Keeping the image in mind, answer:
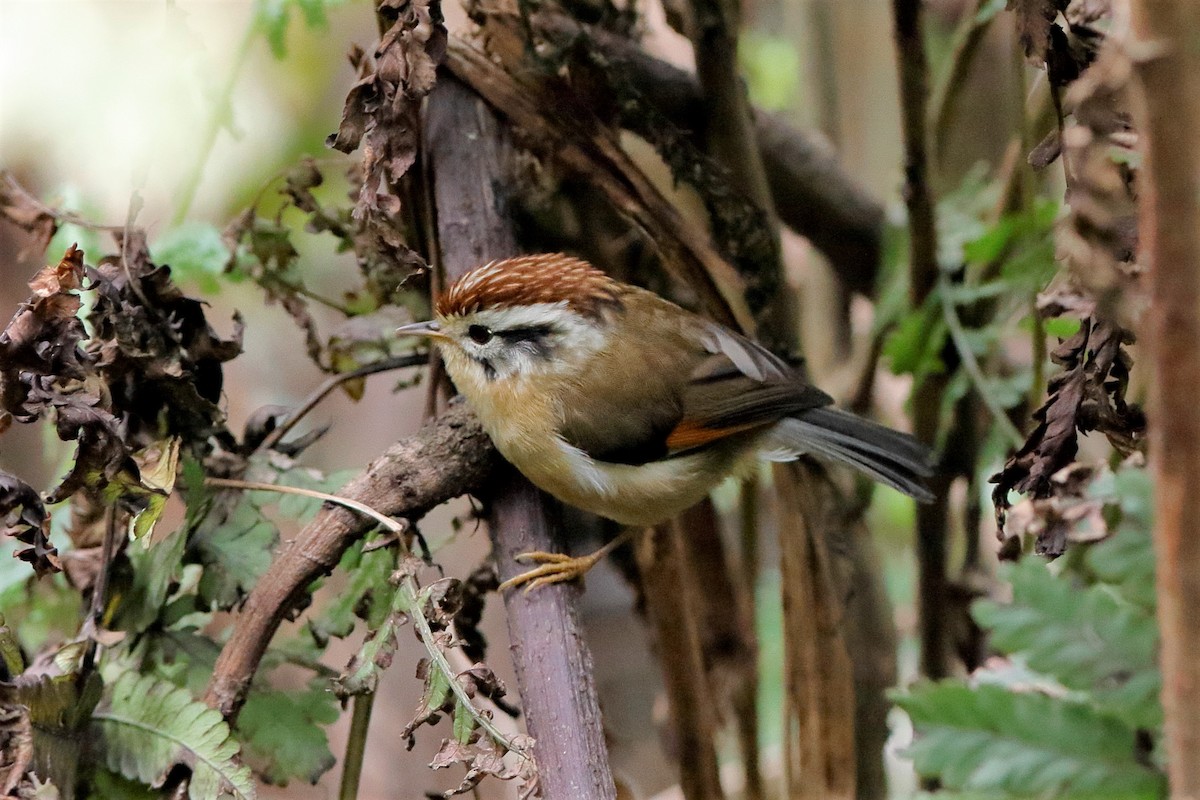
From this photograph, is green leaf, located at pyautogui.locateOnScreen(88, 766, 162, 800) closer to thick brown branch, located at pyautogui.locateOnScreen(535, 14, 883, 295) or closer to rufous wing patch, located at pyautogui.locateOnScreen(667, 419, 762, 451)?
rufous wing patch, located at pyautogui.locateOnScreen(667, 419, 762, 451)

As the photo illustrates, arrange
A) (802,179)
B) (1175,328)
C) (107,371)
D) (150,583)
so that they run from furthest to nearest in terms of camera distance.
Answer: (802,179) → (150,583) → (107,371) → (1175,328)

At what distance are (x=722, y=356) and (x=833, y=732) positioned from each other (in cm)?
76

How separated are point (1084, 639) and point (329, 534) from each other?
1.05m

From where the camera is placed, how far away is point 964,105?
3432 mm

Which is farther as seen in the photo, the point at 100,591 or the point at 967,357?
the point at 967,357

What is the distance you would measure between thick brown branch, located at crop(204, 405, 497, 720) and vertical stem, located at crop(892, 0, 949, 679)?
1269 millimetres

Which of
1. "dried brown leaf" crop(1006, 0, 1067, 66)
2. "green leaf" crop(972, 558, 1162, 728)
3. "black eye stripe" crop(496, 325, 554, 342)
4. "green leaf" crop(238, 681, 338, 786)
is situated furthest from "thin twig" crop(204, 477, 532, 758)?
"dried brown leaf" crop(1006, 0, 1067, 66)

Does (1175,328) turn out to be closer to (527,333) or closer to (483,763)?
(483,763)

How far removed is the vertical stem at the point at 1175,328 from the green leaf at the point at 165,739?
111 cm

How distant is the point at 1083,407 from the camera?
1.29 metres

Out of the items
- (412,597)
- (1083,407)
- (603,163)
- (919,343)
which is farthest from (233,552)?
(919,343)

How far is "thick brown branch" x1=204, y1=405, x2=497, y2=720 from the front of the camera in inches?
57.4

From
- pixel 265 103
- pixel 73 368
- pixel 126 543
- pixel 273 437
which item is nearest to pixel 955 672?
pixel 273 437

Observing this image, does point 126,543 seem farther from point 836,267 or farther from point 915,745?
point 836,267
